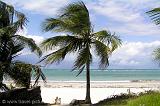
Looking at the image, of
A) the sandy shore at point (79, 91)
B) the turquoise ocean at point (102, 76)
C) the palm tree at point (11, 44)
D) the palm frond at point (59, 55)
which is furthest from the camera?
the turquoise ocean at point (102, 76)

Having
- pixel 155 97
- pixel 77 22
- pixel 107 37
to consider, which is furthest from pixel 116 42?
pixel 155 97

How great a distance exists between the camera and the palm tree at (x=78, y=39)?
62.0 ft

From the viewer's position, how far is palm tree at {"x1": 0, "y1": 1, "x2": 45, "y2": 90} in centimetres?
1702

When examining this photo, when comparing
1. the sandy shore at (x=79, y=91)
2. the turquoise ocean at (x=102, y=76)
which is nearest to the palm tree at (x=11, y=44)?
the sandy shore at (x=79, y=91)

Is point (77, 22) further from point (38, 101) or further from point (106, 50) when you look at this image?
point (38, 101)

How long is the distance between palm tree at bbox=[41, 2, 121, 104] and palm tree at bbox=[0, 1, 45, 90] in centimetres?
135

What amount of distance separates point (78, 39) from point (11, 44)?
3414 mm

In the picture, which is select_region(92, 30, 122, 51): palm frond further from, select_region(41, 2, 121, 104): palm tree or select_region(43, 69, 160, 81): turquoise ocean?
select_region(43, 69, 160, 81): turquoise ocean

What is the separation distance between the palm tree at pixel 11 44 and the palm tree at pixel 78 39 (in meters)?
1.35

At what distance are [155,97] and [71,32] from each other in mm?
12534

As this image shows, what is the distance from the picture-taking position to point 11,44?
58.3ft

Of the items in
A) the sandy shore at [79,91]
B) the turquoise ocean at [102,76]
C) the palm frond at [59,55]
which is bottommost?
the sandy shore at [79,91]

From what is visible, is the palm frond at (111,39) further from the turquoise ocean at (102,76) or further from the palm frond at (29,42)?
the turquoise ocean at (102,76)

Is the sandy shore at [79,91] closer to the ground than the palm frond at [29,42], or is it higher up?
closer to the ground
